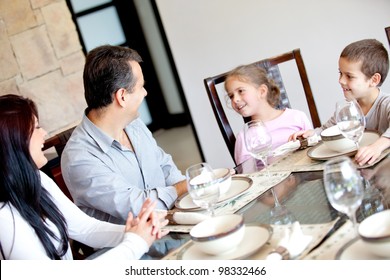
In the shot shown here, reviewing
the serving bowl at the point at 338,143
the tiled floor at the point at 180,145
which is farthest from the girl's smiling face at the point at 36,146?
the tiled floor at the point at 180,145

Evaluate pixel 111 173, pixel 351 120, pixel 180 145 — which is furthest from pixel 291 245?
pixel 180 145

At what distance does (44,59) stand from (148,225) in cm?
216

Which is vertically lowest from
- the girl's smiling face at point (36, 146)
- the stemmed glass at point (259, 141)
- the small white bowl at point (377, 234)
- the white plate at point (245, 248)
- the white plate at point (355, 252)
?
the white plate at point (245, 248)

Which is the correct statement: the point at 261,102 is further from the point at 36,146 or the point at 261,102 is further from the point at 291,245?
the point at 291,245

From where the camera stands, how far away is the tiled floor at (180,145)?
496 cm

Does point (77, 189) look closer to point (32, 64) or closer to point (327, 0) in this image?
point (32, 64)

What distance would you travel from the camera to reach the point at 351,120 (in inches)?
56.2

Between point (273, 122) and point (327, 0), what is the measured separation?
1025 mm

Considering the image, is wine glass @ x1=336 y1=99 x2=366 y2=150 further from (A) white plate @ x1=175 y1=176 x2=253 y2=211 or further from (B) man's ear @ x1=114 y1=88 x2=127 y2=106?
(B) man's ear @ x1=114 y1=88 x2=127 y2=106

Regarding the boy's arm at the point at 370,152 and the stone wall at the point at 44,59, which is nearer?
the boy's arm at the point at 370,152

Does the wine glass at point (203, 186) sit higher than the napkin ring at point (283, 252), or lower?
higher

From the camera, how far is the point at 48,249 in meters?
1.38

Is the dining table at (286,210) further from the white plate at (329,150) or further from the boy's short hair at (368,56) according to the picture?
the boy's short hair at (368,56)

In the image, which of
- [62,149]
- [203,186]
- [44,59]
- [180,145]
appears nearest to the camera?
[203,186]
